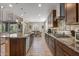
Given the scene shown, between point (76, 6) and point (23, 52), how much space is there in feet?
7.55

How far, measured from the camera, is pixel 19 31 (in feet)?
16.0

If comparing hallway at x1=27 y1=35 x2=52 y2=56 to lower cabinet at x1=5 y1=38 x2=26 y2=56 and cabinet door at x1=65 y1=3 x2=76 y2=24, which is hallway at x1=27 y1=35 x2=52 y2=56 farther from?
cabinet door at x1=65 y1=3 x2=76 y2=24

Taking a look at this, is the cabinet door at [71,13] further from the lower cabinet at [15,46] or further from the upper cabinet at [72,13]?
the lower cabinet at [15,46]

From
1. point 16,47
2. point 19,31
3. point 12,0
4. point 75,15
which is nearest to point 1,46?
point 16,47

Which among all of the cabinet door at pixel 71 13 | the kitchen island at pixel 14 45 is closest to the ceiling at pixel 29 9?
the kitchen island at pixel 14 45

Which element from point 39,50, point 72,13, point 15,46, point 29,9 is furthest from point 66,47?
point 29,9

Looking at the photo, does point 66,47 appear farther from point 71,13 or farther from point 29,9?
point 29,9

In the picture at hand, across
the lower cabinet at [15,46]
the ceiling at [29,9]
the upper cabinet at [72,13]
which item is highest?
the ceiling at [29,9]

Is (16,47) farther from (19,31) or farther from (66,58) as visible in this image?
(66,58)

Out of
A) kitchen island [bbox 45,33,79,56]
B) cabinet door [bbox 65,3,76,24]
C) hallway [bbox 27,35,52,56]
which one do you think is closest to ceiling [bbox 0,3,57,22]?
hallway [bbox 27,35,52,56]

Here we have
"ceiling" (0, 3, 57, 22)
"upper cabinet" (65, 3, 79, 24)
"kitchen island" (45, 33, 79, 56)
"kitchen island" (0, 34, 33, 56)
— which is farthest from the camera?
"ceiling" (0, 3, 57, 22)

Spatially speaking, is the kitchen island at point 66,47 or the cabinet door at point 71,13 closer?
the kitchen island at point 66,47

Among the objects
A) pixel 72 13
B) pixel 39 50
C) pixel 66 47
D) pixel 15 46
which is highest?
pixel 72 13

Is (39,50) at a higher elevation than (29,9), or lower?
lower
